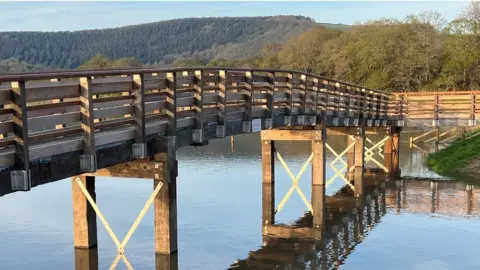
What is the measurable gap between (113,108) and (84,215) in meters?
3.55

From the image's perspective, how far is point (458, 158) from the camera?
29438 millimetres

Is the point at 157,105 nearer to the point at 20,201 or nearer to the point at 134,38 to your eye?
the point at 20,201

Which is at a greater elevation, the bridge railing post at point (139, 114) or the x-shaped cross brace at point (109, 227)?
the bridge railing post at point (139, 114)

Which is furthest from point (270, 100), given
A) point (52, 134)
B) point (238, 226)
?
point (52, 134)

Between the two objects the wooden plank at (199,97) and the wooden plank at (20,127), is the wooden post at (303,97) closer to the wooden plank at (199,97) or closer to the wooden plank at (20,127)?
the wooden plank at (199,97)

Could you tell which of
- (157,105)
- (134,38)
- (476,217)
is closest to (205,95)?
(157,105)

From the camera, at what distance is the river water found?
14031mm

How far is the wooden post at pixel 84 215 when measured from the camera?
13148 millimetres

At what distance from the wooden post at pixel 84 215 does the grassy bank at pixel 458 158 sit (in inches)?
740

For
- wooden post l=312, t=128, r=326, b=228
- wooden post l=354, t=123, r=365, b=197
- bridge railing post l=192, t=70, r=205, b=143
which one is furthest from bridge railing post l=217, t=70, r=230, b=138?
wooden post l=354, t=123, r=365, b=197

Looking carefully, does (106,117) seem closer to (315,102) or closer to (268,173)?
(315,102)

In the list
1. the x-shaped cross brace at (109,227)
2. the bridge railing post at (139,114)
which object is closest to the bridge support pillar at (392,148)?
the x-shaped cross brace at (109,227)

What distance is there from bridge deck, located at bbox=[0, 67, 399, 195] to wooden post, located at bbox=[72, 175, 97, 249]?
1.36m

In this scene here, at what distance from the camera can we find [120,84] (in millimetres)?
10734
